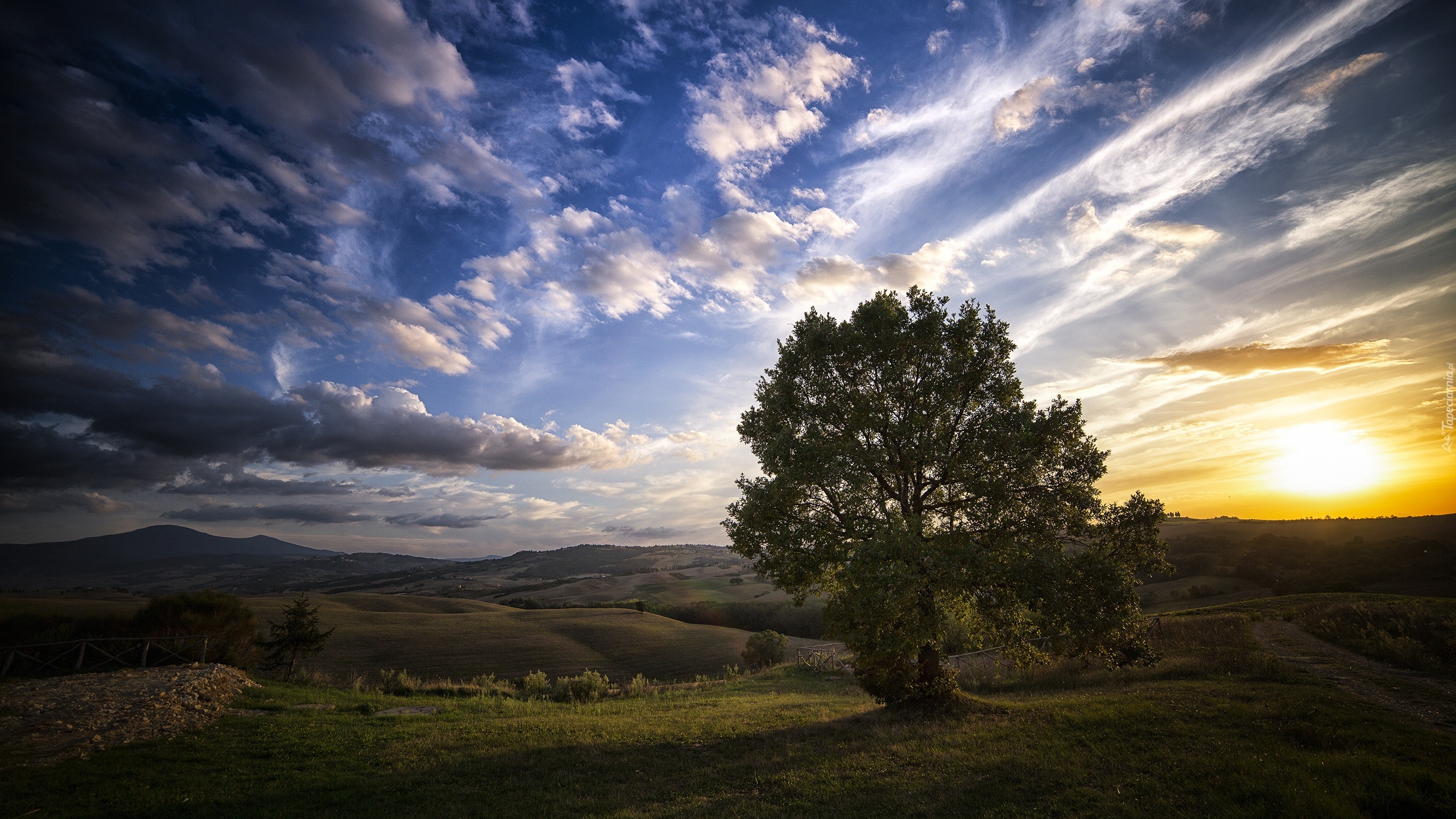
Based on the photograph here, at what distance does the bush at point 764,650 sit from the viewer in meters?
46.8

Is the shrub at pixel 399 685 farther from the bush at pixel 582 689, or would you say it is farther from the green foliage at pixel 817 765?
the green foliage at pixel 817 765

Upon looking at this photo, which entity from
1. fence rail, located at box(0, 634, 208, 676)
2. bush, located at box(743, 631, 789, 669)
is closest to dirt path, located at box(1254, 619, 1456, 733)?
bush, located at box(743, 631, 789, 669)

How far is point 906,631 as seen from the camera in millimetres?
14375

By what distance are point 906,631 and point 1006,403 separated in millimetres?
8441

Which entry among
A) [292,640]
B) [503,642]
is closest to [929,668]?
[292,640]

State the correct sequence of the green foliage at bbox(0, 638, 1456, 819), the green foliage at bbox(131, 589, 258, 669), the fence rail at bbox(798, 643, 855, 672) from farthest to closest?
the fence rail at bbox(798, 643, 855, 672), the green foliage at bbox(131, 589, 258, 669), the green foliage at bbox(0, 638, 1456, 819)

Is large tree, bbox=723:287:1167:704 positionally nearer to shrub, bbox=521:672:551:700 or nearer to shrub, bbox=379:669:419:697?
shrub, bbox=521:672:551:700

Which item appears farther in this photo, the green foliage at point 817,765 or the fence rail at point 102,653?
the fence rail at point 102,653

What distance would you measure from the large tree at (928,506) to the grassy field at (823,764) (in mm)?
2614

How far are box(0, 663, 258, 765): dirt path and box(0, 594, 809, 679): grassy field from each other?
1919cm

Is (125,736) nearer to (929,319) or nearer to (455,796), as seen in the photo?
(455,796)

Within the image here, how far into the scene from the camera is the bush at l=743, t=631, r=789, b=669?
1842 inches

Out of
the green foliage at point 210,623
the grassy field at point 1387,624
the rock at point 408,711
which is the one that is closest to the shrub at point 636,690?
the rock at point 408,711

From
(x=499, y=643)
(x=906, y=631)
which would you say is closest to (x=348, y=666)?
(x=499, y=643)
